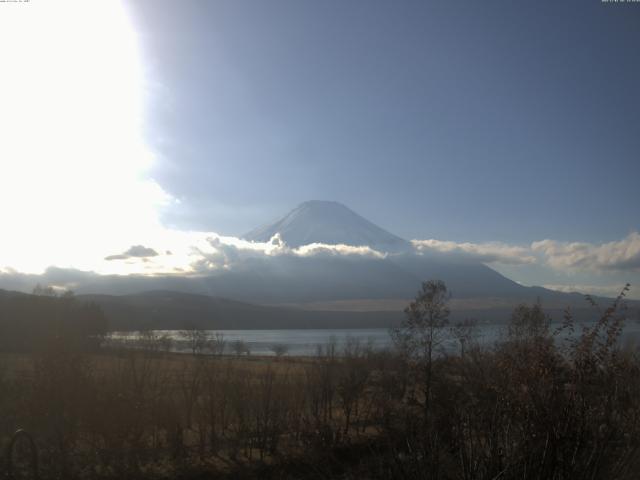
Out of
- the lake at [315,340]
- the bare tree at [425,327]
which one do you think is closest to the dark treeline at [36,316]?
the lake at [315,340]

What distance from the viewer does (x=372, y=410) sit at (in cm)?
2569

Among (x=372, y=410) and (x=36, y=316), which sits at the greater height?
(x=36, y=316)

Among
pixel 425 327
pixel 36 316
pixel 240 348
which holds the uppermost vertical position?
pixel 425 327

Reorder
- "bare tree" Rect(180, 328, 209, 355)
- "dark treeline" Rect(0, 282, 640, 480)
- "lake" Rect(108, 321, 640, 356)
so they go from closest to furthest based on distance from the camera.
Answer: "dark treeline" Rect(0, 282, 640, 480), "lake" Rect(108, 321, 640, 356), "bare tree" Rect(180, 328, 209, 355)

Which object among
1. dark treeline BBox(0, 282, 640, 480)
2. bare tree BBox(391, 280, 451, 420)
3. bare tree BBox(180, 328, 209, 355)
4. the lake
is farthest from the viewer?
bare tree BBox(180, 328, 209, 355)


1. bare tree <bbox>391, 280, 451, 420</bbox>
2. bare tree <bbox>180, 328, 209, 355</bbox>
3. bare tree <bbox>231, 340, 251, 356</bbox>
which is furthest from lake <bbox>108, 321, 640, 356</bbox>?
bare tree <bbox>391, 280, 451, 420</bbox>

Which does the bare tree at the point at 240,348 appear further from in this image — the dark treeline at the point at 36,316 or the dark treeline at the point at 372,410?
the dark treeline at the point at 372,410

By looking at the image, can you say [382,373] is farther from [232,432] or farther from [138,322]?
[138,322]

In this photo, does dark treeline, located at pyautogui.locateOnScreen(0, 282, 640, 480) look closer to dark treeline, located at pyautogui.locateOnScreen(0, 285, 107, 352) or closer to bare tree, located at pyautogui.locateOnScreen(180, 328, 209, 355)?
bare tree, located at pyautogui.locateOnScreen(180, 328, 209, 355)

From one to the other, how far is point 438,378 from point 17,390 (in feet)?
51.9

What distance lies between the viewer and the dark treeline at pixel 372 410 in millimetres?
5348

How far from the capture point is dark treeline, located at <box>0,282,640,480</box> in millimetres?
5348

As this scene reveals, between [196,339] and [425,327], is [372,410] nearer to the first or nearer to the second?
[425,327]

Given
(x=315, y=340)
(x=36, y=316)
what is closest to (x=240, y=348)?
(x=36, y=316)
